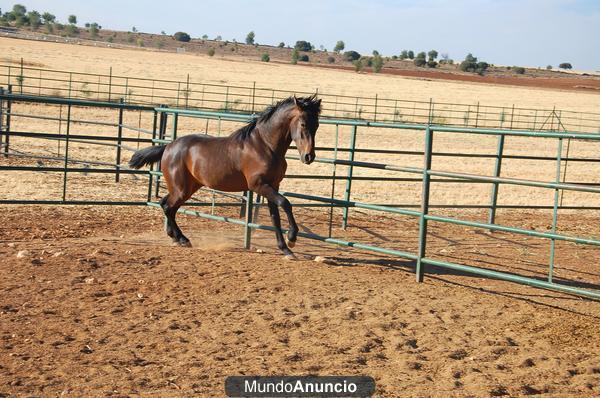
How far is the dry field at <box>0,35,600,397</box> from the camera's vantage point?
4.80 metres

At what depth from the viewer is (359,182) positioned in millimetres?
16156

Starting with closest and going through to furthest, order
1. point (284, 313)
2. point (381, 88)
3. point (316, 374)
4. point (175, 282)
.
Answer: point (316, 374) < point (284, 313) < point (175, 282) < point (381, 88)

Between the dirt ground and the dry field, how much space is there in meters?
0.02

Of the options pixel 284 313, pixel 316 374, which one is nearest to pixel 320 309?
pixel 284 313

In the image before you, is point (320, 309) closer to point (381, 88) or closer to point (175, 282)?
point (175, 282)

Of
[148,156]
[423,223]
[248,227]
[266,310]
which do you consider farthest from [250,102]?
[266,310]

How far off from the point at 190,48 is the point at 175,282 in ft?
369

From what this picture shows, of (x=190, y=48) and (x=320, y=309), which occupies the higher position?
(x=190, y=48)

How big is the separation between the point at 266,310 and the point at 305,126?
245 centimetres

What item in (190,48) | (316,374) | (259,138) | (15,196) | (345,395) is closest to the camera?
(345,395)

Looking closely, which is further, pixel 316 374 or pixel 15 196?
pixel 15 196

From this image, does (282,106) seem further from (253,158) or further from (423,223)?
(423,223)

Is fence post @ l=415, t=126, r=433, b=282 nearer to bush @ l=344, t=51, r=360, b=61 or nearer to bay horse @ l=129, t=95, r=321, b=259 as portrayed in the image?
bay horse @ l=129, t=95, r=321, b=259

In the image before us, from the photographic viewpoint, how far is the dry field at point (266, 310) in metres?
4.80
